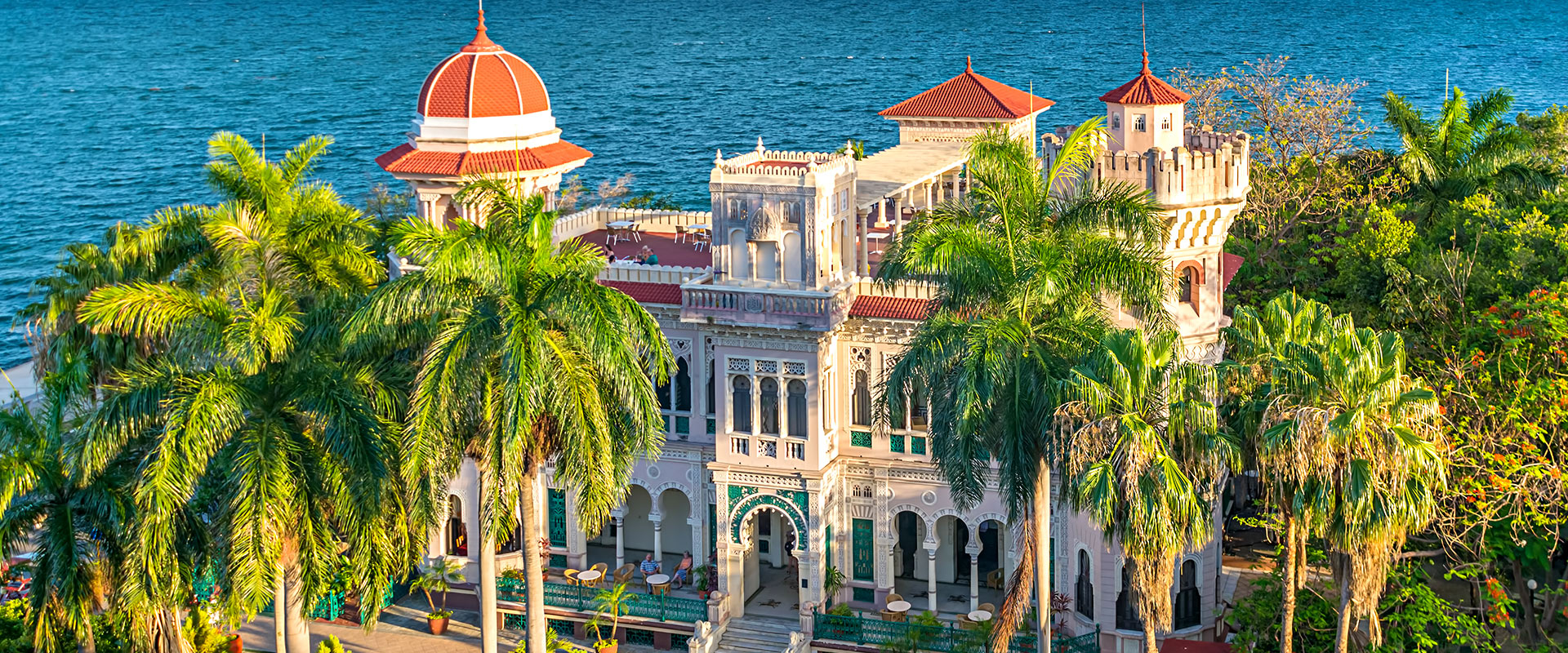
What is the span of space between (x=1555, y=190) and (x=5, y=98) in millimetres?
166744

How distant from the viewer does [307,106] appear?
16788 centimetres

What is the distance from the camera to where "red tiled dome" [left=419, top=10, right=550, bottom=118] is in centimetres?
4722

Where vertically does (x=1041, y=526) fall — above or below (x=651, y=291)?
below

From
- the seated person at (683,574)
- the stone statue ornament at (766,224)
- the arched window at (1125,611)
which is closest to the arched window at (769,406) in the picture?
the stone statue ornament at (766,224)

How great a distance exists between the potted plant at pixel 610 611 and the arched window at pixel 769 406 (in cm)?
487

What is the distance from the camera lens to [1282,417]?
30812mm

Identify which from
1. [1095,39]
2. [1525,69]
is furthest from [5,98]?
[1525,69]

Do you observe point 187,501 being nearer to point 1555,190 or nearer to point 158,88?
point 1555,190

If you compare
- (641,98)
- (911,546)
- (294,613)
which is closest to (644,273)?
(911,546)

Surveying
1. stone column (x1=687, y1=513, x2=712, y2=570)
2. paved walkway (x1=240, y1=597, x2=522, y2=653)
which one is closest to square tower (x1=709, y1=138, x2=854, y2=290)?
stone column (x1=687, y1=513, x2=712, y2=570)

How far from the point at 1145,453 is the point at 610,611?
17.2m

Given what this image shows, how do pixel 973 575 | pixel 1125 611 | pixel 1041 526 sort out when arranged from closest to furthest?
pixel 1041 526, pixel 1125 611, pixel 973 575

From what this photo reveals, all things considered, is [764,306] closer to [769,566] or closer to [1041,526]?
[769,566]

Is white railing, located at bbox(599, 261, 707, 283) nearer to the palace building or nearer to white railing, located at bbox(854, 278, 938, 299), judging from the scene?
the palace building
